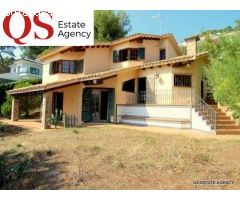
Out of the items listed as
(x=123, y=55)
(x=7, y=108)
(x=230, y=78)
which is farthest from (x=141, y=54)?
(x=230, y=78)

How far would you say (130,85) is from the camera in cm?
2267

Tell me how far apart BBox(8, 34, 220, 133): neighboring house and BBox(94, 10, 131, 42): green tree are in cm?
1076

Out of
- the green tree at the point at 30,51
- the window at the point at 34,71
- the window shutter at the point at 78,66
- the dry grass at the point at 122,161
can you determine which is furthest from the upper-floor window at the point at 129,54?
the window at the point at 34,71

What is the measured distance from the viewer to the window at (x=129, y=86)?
22.2m

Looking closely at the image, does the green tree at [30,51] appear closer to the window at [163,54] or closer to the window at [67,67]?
the window at [67,67]

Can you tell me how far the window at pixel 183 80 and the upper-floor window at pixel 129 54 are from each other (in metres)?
4.31

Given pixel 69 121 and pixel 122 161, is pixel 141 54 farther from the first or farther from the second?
pixel 122 161

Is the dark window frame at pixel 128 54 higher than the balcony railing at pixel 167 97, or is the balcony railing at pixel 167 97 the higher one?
the dark window frame at pixel 128 54

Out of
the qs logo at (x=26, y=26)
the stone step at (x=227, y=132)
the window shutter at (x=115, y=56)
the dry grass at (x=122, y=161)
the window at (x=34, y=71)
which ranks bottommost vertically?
the dry grass at (x=122, y=161)

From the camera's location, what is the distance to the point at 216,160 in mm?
9570

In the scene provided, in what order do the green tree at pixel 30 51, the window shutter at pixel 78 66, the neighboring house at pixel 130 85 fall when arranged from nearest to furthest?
the neighboring house at pixel 130 85
the window shutter at pixel 78 66
the green tree at pixel 30 51

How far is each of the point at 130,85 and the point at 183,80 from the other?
163 inches

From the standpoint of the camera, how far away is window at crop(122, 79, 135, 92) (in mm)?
22219

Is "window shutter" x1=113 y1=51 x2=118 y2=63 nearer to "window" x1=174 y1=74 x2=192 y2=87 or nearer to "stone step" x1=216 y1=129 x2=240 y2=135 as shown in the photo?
"window" x1=174 y1=74 x2=192 y2=87
